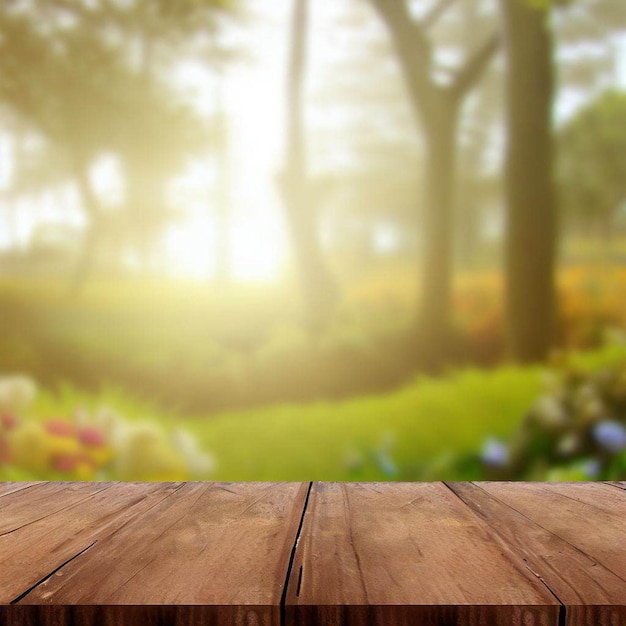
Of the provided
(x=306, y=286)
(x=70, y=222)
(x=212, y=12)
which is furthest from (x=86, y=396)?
(x=212, y=12)

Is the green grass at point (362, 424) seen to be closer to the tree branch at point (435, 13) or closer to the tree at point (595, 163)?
the tree at point (595, 163)

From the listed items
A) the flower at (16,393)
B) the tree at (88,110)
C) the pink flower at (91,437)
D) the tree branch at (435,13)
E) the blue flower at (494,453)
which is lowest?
the blue flower at (494,453)

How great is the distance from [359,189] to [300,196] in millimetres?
204

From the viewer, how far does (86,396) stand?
A: 2.11m

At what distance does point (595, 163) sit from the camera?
2.17 metres

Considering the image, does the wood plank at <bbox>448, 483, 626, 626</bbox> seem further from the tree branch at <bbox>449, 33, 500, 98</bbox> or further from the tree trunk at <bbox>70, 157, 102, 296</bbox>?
the tree trunk at <bbox>70, 157, 102, 296</bbox>

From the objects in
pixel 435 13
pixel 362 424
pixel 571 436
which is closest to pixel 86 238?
pixel 362 424

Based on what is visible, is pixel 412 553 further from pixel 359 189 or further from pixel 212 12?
pixel 212 12

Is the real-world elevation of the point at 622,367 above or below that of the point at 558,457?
above

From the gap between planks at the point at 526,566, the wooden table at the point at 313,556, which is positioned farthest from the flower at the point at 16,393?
the gap between planks at the point at 526,566

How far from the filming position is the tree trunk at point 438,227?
2.13m

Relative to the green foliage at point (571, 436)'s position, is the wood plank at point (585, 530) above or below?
above

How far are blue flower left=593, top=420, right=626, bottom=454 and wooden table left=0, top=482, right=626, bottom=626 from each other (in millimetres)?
A: 1345

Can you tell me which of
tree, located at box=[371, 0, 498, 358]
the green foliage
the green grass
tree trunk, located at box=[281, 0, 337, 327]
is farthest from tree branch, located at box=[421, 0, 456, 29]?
the green foliage
